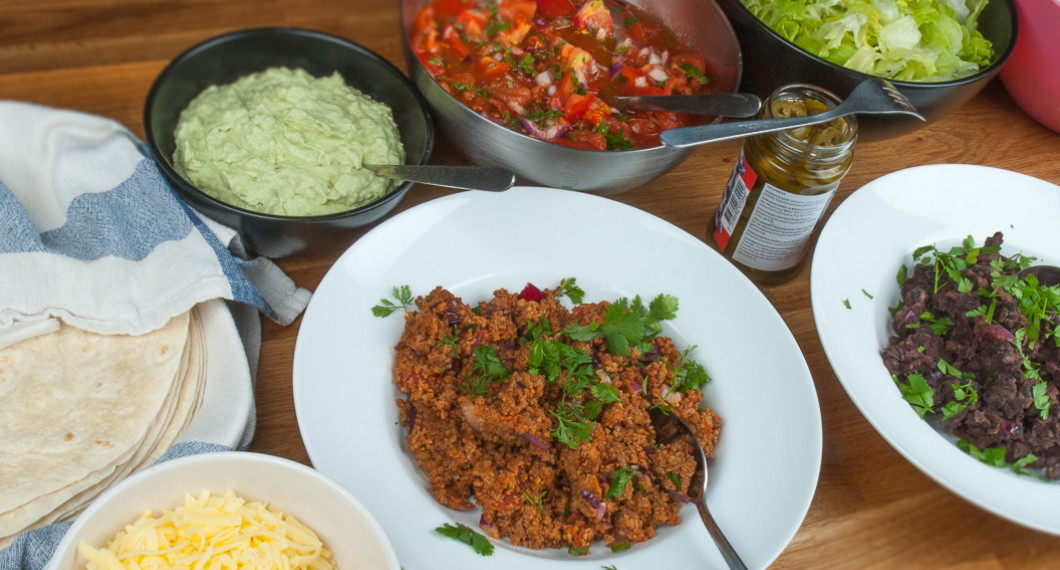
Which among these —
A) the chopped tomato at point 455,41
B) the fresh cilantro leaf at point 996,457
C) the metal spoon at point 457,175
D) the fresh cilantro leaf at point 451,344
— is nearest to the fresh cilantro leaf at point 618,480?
the fresh cilantro leaf at point 451,344

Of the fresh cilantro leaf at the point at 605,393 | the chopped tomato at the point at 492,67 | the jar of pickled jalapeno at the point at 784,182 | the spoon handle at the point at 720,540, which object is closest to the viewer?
the spoon handle at the point at 720,540

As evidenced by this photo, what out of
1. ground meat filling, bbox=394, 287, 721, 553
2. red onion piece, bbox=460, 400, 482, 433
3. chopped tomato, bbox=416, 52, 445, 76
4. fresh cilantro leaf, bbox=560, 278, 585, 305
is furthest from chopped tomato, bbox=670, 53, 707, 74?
red onion piece, bbox=460, 400, 482, 433

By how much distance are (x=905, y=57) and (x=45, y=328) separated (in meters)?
2.51

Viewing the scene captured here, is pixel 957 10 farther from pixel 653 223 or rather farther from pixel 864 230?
pixel 653 223

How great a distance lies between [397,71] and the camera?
234cm

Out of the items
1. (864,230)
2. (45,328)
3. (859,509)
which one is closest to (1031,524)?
(859,509)

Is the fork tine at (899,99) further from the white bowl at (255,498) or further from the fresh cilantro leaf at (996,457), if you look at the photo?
the white bowl at (255,498)

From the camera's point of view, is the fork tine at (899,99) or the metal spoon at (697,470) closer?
the metal spoon at (697,470)

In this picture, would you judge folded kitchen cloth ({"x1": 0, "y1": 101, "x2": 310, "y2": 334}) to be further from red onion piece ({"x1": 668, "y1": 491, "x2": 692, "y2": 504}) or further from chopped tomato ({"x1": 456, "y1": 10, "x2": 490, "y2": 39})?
red onion piece ({"x1": 668, "y1": 491, "x2": 692, "y2": 504})

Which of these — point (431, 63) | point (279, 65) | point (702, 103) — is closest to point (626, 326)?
point (702, 103)

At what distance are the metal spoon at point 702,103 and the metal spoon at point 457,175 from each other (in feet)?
1.77

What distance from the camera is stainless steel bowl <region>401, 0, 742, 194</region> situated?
199 centimetres

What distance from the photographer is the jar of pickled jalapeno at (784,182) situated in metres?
1.88

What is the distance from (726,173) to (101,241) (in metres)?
1.84
